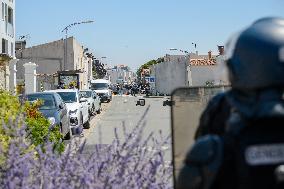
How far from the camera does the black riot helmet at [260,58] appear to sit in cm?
205

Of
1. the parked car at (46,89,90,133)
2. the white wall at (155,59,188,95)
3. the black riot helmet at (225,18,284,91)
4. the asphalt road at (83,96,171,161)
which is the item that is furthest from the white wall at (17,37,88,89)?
the black riot helmet at (225,18,284,91)

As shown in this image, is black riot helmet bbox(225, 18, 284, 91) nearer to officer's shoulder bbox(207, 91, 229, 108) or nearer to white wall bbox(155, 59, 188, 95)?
officer's shoulder bbox(207, 91, 229, 108)

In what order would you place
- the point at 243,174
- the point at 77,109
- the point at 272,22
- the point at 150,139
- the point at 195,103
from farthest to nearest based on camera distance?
1. the point at 77,109
2. the point at 150,139
3. the point at 195,103
4. the point at 272,22
5. the point at 243,174

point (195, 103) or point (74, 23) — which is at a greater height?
point (74, 23)

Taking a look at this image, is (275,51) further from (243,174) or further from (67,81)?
(67,81)

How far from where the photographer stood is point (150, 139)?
370 centimetres

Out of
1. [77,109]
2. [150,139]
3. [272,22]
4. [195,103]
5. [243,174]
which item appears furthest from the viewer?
[77,109]

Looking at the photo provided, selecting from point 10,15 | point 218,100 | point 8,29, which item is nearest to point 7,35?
point 8,29

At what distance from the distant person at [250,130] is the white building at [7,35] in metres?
38.6

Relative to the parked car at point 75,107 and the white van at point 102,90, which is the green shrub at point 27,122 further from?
the white van at point 102,90

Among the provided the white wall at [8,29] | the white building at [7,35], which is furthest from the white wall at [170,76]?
the white building at [7,35]

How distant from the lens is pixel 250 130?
6.58 feet

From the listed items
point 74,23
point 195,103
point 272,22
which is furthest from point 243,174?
point 74,23

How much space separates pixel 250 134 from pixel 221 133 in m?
0.21
